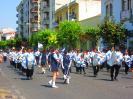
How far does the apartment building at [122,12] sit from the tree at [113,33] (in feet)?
4.78

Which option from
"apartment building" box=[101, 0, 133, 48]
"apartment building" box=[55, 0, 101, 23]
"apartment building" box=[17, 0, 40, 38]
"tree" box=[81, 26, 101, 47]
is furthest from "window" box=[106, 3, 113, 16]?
"apartment building" box=[17, 0, 40, 38]

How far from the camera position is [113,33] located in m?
42.3

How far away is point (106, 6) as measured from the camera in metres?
54.0

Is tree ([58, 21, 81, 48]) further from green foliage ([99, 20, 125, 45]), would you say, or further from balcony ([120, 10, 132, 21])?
green foliage ([99, 20, 125, 45])

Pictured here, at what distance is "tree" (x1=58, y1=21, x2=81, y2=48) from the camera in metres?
61.0

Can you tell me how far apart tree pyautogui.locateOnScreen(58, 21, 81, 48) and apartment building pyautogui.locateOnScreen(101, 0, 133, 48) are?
7194mm

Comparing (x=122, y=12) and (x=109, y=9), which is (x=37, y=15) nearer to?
(x=109, y=9)

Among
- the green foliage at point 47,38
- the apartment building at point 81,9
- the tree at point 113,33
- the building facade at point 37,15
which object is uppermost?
the building facade at point 37,15

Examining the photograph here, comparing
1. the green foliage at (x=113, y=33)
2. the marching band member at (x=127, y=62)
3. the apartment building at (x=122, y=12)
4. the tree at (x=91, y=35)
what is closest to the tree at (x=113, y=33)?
the green foliage at (x=113, y=33)

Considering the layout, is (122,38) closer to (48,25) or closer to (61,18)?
(61,18)

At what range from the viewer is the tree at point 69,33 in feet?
200

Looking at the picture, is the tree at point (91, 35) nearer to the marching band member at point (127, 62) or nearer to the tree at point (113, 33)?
the tree at point (113, 33)

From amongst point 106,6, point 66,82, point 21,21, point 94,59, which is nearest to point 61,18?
point 106,6

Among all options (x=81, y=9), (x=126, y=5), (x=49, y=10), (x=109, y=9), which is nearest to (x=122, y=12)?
(x=126, y=5)
